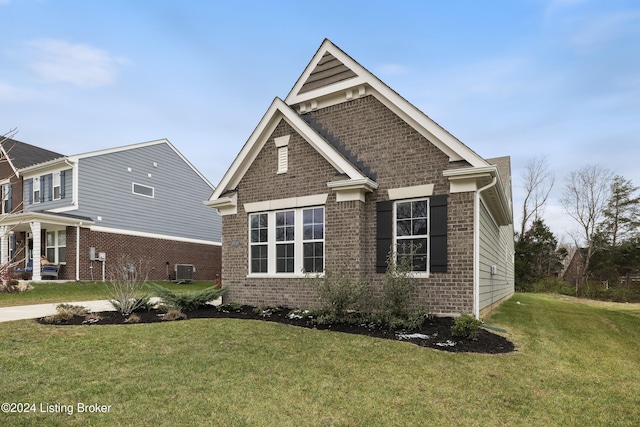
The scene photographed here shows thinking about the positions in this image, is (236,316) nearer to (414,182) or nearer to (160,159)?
(414,182)

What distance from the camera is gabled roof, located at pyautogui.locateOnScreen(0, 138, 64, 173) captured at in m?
22.2

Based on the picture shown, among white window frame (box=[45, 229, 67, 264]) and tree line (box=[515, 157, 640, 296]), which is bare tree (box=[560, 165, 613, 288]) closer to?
tree line (box=[515, 157, 640, 296])

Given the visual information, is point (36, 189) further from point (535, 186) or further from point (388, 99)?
point (535, 186)

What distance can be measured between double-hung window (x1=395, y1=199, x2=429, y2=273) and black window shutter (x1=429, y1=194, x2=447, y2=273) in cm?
14

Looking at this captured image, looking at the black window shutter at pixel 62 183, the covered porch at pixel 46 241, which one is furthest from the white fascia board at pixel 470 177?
the black window shutter at pixel 62 183

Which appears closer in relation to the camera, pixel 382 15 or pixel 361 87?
pixel 361 87

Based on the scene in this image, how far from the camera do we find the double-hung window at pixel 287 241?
997 centimetres

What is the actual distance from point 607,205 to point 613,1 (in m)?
28.3

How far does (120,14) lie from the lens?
28.9 feet

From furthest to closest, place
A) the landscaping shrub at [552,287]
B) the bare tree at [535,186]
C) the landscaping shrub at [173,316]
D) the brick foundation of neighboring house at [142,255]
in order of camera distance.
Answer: the bare tree at [535,186]
the landscaping shrub at [552,287]
the brick foundation of neighboring house at [142,255]
the landscaping shrub at [173,316]

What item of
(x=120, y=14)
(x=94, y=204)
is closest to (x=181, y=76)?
(x=120, y=14)

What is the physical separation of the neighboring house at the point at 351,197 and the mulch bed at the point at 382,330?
76 cm

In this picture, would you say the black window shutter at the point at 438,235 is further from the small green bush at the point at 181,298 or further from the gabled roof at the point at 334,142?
the small green bush at the point at 181,298

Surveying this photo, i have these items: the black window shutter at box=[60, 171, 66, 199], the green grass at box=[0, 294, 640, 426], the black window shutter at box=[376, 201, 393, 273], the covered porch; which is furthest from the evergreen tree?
the black window shutter at box=[60, 171, 66, 199]
